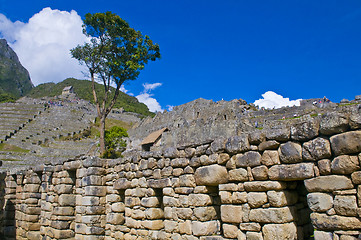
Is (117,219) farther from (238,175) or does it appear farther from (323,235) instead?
(323,235)

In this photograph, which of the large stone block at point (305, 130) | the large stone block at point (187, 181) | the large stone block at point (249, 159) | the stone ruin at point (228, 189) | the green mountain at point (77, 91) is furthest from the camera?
the green mountain at point (77, 91)

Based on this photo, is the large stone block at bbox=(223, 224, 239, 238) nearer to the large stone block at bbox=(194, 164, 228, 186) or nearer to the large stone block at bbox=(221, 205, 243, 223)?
the large stone block at bbox=(221, 205, 243, 223)

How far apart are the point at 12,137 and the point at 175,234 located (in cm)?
5100

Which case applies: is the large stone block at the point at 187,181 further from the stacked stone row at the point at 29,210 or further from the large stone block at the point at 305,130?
the stacked stone row at the point at 29,210

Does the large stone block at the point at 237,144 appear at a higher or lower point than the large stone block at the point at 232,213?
higher

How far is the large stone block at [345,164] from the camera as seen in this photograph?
404cm

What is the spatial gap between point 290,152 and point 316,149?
0.43m

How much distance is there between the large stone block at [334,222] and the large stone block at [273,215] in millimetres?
563

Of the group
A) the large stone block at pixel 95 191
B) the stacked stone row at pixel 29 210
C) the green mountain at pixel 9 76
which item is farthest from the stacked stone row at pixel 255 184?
the green mountain at pixel 9 76

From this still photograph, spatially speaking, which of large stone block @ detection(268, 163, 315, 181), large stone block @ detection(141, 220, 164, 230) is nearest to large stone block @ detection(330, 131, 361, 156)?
large stone block @ detection(268, 163, 315, 181)

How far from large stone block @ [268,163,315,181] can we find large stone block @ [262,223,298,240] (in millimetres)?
783

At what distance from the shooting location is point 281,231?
484 cm

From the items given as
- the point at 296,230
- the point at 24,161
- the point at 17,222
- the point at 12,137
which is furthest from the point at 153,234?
the point at 12,137

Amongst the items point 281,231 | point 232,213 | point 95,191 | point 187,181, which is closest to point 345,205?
point 281,231
